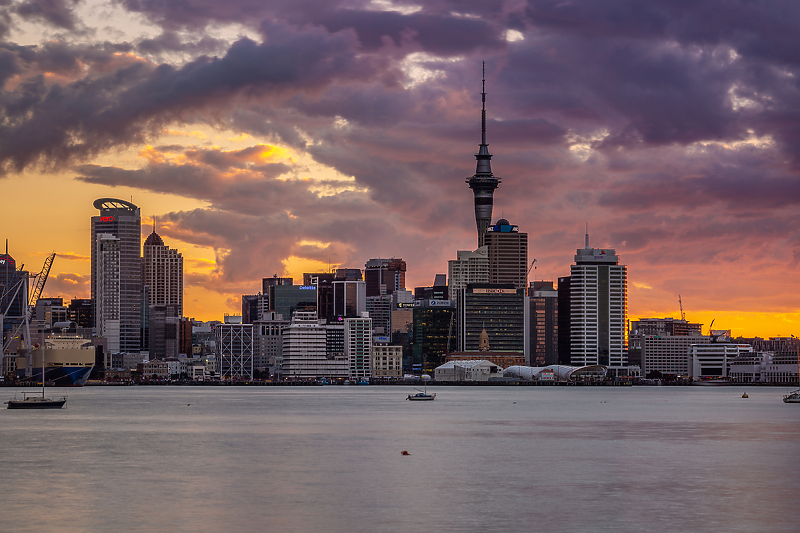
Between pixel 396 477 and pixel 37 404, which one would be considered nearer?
pixel 396 477

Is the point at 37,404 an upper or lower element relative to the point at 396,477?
lower

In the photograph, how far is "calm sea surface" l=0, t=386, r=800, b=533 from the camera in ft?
188

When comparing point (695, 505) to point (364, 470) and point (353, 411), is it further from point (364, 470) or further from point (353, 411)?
point (353, 411)

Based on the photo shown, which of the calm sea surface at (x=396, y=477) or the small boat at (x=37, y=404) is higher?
the calm sea surface at (x=396, y=477)

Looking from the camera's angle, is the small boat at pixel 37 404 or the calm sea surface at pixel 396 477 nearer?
the calm sea surface at pixel 396 477

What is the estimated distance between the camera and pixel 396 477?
253ft

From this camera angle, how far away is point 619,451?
3888 inches

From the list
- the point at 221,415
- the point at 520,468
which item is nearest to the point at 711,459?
the point at 520,468

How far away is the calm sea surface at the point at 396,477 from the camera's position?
57344 millimetres

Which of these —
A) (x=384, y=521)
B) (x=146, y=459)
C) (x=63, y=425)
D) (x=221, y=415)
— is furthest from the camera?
(x=221, y=415)

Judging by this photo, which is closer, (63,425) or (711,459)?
(711,459)

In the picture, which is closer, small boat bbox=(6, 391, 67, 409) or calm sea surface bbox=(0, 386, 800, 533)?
calm sea surface bbox=(0, 386, 800, 533)

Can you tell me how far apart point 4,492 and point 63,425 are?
74.2 meters

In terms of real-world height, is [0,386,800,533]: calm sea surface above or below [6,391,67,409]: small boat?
above
